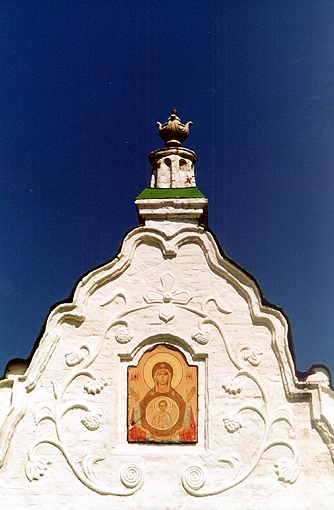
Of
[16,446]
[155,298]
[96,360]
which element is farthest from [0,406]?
[155,298]

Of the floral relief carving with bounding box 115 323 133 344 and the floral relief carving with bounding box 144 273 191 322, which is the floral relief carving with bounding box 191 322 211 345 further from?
the floral relief carving with bounding box 115 323 133 344

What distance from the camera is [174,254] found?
1157 cm

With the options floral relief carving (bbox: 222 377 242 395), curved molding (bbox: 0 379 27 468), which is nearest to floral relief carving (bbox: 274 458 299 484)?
floral relief carving (bbox: 222 377 242 395)

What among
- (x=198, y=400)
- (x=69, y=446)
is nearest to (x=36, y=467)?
(x=69, y=446)

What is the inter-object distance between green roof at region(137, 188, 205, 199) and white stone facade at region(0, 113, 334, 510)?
0.34 m

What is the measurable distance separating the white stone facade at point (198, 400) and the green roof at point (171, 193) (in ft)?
1.13

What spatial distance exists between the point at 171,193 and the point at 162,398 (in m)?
2.94

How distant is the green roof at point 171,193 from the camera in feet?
39.3

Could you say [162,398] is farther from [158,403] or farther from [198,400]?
[198,400]

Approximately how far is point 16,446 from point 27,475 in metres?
0.39

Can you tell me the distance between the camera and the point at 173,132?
13211 mm

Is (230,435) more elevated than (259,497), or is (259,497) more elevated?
(230,435)

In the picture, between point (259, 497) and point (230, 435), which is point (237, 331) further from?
point (259, 497)

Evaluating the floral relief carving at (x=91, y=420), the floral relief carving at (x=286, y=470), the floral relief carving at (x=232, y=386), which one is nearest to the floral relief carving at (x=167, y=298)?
the floral relief carving at (x=232, y=386)
